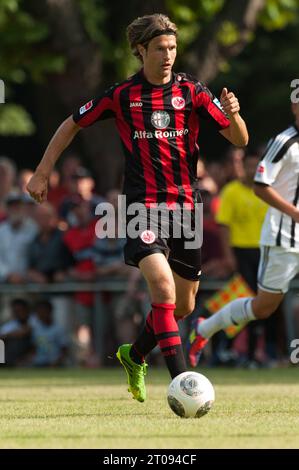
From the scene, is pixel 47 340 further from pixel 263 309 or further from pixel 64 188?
pixel 263 309

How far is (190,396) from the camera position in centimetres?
771

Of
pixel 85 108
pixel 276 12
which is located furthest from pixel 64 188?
pixel 85 108

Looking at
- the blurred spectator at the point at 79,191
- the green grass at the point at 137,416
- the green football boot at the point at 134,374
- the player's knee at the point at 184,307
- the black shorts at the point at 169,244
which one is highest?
the blurred spectator at the point at 79,191

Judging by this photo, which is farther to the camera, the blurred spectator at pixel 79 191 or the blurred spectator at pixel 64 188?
the blurred spectator at pixel 64 188

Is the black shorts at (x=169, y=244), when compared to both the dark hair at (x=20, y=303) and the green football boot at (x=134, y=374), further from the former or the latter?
the dark hair at (x=20, y=303)

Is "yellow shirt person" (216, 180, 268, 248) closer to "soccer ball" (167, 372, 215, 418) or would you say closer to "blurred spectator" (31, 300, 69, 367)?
"blurred spectator" (31, 300, 69, 367)

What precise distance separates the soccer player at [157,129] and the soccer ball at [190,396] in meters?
0.63

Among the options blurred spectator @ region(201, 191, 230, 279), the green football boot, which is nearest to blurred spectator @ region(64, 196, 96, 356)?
blurred spectator @ region(201, 191, 230, 279)

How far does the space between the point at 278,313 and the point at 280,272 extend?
176 inches

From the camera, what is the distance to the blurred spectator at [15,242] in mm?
16188

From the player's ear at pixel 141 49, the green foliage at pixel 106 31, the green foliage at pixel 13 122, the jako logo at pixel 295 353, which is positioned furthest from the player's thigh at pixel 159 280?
the green foliage at pixel 13 122

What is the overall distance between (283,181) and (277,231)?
43 cm

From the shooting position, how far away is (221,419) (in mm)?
7766

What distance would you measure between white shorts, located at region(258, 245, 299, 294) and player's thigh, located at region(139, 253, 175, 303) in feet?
8.84
